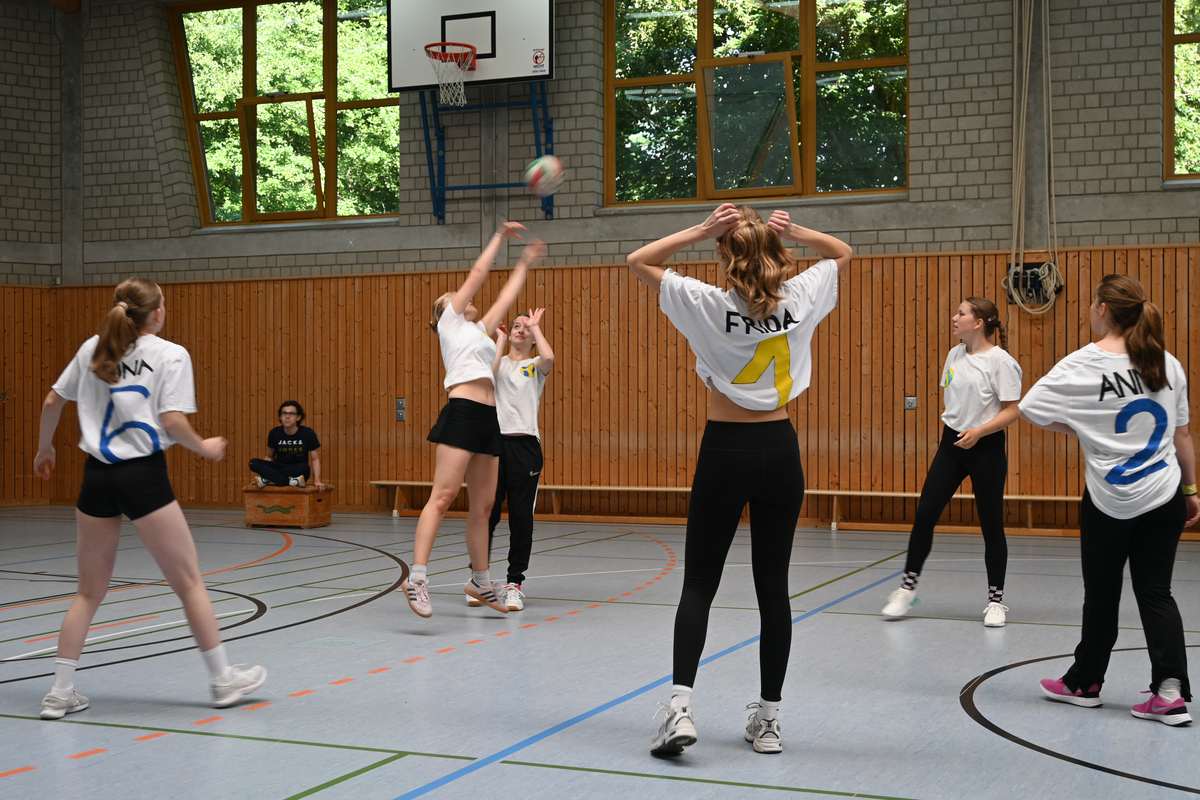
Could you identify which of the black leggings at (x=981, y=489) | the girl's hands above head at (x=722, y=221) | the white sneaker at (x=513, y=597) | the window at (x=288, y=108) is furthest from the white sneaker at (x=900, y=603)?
the window at (x=288, y=108)

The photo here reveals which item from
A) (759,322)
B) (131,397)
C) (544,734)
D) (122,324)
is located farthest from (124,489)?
(759,322)

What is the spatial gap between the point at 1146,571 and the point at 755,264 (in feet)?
5.94

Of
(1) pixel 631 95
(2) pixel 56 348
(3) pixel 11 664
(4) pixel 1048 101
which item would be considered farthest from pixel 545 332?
(3) pixel 11 664

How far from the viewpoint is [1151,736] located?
3531 millimetres

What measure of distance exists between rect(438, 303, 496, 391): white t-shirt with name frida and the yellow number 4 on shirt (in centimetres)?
245

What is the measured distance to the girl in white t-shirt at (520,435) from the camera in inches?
244

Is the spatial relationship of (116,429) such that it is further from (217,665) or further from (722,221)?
(722,221)

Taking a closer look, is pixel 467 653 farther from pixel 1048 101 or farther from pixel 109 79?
pixel 109 79

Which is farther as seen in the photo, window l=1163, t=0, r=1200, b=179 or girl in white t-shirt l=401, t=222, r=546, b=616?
window l=1163, t=0, r=1200, b=179

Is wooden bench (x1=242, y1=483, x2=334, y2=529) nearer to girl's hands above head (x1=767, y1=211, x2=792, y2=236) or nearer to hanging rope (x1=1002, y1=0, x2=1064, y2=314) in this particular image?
hanging rope (x1=1002, y1=0, x2=1064, y2=314)

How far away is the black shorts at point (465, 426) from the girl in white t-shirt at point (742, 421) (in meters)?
2.30

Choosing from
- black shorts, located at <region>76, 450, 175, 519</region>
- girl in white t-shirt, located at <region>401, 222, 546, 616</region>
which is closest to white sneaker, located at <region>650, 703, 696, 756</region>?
black shorts, located at <region>76, 450, 175, 519</region>

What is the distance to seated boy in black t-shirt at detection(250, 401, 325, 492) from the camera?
1127 cm

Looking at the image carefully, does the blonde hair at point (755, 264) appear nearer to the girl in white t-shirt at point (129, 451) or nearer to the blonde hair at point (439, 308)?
the girl in white t-shirt at point (129, 451)
